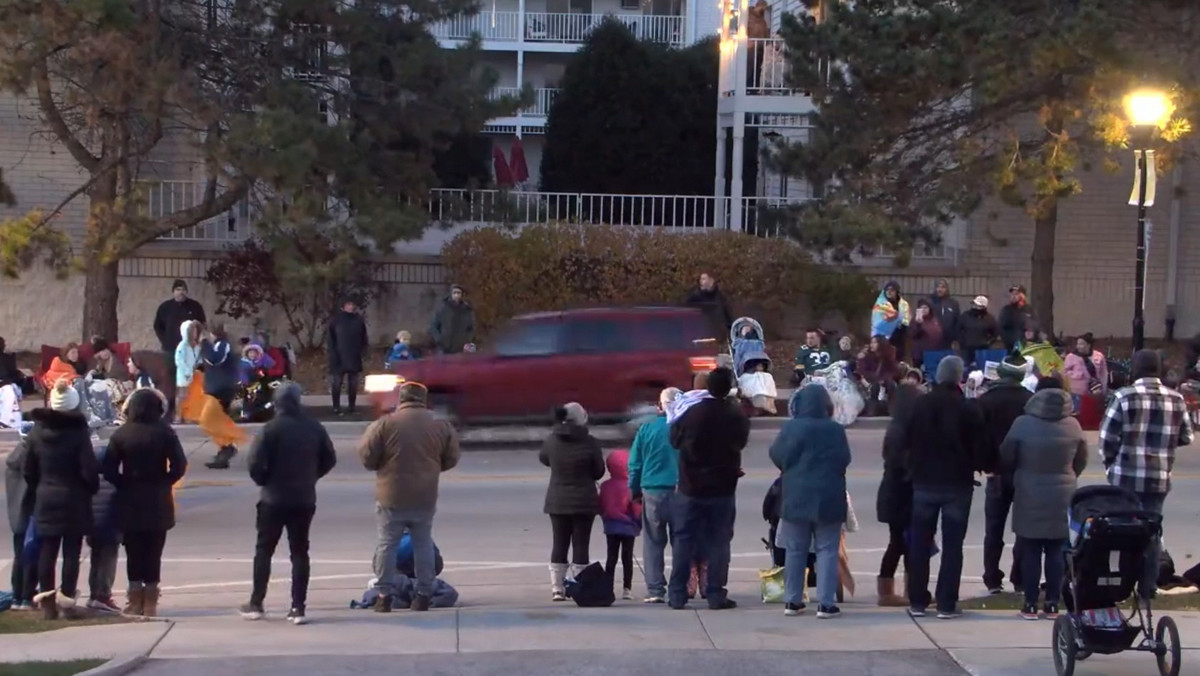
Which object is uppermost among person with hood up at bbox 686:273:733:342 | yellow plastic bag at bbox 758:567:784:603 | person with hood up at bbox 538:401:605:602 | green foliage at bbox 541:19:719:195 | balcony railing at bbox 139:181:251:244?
green foliage at bbox 541:19:719:195

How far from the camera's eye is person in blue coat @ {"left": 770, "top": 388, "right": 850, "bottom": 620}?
33.4 feet

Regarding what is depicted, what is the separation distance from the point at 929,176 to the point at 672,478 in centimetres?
1514

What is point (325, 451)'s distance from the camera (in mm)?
10492

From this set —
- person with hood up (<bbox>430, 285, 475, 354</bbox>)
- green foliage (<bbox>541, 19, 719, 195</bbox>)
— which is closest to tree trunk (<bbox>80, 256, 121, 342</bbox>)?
person with hood up (<bbox>430, 285, 475, 354</bbox>)

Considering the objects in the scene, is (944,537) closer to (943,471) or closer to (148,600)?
(943,471)

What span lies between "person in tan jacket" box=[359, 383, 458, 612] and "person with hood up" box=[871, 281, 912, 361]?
43.8ft

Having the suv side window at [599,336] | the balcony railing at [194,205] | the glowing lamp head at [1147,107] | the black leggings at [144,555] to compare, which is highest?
the glowing lamp head at [1147,107]

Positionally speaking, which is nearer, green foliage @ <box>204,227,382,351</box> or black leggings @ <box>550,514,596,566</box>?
black leggings @ <box>550,514,596,566</box>

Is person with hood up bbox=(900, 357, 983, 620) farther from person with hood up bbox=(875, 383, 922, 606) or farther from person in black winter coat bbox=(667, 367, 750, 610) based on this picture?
person in black winter coat bbox=(667, 367, 750, 610)

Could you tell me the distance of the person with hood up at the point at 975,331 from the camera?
2327 centimetres

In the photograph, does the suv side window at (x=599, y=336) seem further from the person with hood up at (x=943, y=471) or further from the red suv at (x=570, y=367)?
the person with hood up at (x=943, y=471)

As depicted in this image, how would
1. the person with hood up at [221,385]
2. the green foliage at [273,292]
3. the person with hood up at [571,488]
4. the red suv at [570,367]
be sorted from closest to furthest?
the person with hood up at [571,488]
the person with hood up at [221,385]
the red suv at [570,367]
the green foliage at [273,292]

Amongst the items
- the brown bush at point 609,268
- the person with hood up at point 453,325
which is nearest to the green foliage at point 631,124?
the brown bush at point 609,268

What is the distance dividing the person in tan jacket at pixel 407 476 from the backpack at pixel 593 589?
1.05 m
